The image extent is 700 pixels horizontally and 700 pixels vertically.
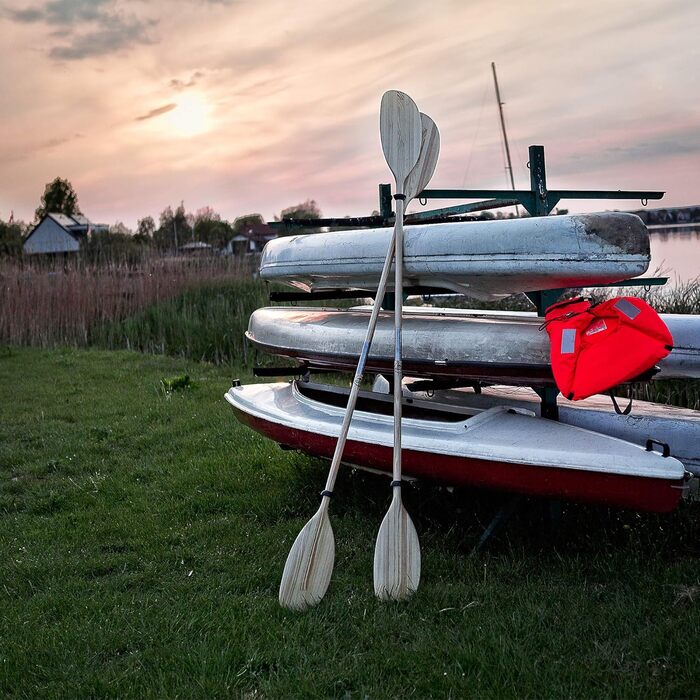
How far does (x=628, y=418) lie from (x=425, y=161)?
1579mm

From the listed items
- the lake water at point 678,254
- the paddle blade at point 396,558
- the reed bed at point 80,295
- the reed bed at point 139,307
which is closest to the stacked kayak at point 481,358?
the paddle blade at point 396,558

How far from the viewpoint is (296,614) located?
2.90 m

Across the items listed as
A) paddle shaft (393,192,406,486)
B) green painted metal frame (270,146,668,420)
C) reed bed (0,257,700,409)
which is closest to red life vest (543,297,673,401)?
green painted metal frame (270,146,668,420)

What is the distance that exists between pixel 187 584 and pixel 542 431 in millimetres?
1564

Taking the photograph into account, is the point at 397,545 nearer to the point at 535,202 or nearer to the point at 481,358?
the point at 481,358

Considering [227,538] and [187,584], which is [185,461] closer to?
[227,538]

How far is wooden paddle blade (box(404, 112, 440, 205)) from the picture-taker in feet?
12.8

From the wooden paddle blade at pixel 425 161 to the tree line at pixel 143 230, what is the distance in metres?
0.93

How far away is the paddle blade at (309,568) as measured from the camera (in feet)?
9.78

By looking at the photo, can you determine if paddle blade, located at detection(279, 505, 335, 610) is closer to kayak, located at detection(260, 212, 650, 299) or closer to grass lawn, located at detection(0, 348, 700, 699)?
grass lawn, located at detection(0, 348, 700, 699)

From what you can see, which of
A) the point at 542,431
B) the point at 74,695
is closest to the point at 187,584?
the point at 74,695

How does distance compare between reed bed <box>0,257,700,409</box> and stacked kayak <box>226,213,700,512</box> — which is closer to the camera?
stacked kayak <box>226,213,700,512</box>

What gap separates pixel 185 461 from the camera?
16.4 feet

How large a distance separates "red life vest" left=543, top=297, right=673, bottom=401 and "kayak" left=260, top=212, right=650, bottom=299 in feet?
0.58
